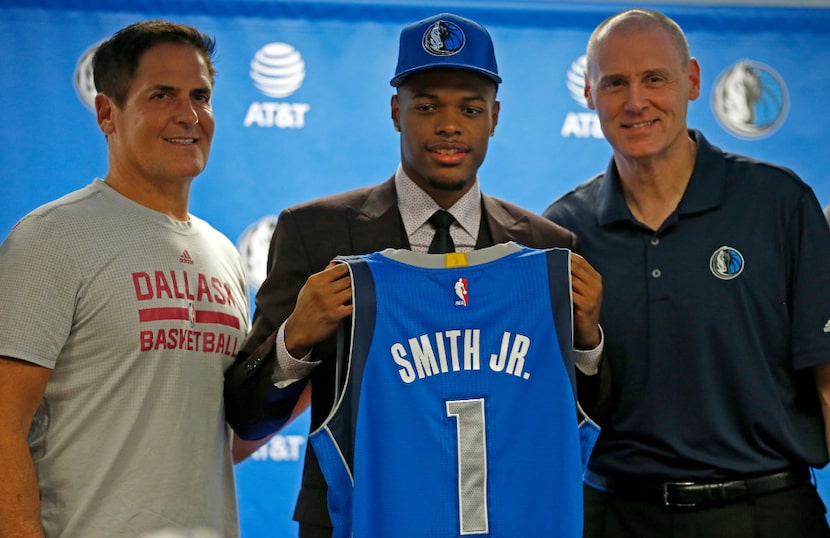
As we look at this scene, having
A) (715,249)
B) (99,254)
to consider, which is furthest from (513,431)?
(99,254)

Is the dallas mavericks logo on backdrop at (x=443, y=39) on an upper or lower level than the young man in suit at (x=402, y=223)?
upper

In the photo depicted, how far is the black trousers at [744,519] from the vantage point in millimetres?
2119

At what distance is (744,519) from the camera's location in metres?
2.12

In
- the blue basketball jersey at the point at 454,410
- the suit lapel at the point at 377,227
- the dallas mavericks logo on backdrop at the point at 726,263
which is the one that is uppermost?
the suit lapel at the point at 377,227

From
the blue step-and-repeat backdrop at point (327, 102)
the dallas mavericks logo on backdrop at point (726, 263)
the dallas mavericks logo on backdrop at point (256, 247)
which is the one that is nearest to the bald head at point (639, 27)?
the dallas mavericks logo on backdrop at point (726, 263)

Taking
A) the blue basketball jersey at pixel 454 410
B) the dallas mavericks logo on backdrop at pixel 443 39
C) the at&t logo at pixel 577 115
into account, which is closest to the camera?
the blue basketball jersey at pixel 454 410

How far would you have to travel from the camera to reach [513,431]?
1791mm

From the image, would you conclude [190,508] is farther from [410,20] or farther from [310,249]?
[410,20]

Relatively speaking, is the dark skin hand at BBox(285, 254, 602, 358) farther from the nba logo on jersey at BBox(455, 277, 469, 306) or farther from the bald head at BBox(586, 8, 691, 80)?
the bald head at BBox(586, 8, 691, 80)

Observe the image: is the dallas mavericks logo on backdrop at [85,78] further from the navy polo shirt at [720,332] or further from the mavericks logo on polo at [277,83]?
the navy polo shirt at [720,332]

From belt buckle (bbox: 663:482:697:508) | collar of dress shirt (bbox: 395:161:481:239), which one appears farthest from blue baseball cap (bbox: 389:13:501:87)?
belt buckle (bbox: 663:482:697:508)

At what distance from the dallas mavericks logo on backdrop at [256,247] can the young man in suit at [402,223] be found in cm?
110

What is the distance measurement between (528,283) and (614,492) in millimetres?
676

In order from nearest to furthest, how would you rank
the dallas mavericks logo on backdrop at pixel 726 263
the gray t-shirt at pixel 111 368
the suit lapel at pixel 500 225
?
the gray t-shirt at pixel 111 368, the suit lapel at pixel 500 225, the dallas mavericks logo on backdrop at pixel 726 263
